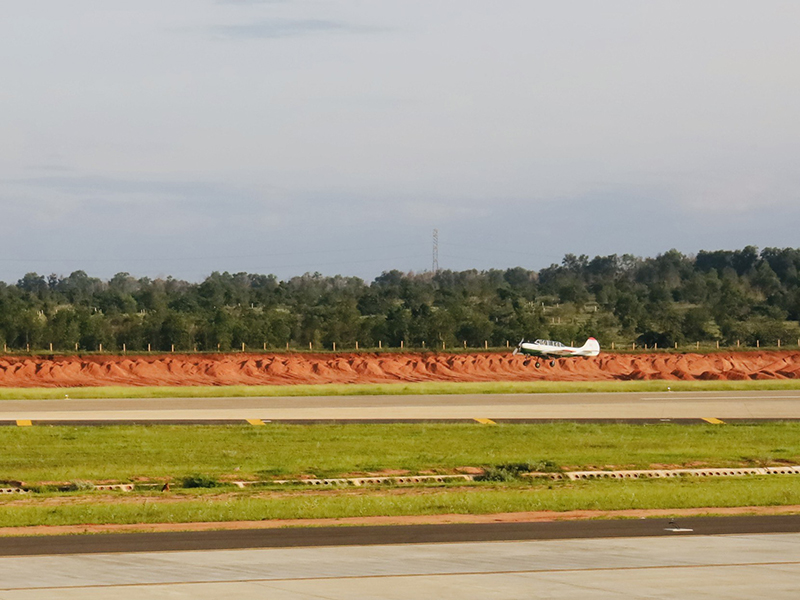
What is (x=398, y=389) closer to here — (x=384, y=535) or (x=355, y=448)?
(x=355, y=448)

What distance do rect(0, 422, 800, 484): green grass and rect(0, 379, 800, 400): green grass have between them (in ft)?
54.4

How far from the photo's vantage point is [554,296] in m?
141

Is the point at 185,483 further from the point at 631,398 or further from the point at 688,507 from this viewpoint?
the point at 631,398

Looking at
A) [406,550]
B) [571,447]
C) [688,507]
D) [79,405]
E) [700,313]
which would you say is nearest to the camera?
[406,550]

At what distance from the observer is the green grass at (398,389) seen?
55281mm

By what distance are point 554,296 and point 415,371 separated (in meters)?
70.1

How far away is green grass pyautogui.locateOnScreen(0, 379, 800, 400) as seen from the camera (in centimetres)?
5528

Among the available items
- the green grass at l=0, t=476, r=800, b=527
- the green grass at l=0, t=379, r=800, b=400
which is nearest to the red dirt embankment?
the green grass at l=0, t=379, r=800, b=400

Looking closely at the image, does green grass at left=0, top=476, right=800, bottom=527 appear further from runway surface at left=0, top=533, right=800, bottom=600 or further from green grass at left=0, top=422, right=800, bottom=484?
green grass at left=0, top=422, right=800, bottom=484

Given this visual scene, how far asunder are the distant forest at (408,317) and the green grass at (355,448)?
50731 mm

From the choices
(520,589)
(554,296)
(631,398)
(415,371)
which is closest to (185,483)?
(520,589)

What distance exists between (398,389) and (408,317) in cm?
3817

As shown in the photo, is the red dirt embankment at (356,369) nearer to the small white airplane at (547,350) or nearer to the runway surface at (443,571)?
the small white airplane at (547,350)

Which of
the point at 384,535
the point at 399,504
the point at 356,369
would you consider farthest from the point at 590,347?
the point at 384,535
